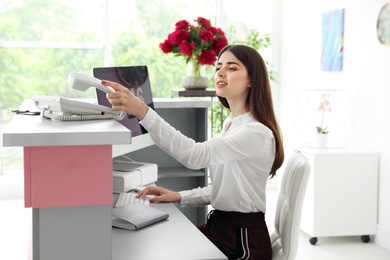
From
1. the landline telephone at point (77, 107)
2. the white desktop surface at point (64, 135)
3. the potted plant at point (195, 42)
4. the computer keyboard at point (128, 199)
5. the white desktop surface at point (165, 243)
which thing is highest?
the potted plant at point (195, 42)

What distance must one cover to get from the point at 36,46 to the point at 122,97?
4.51 meters

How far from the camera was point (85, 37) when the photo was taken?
6.30m

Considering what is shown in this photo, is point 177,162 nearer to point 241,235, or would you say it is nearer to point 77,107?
point 241,235

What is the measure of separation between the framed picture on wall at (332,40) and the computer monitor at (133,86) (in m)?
2.74

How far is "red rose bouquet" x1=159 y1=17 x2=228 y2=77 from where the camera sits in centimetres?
441

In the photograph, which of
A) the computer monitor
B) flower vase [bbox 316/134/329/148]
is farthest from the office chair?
flower vase [bbox 316/134/329/148]

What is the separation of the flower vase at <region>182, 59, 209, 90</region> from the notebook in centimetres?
225

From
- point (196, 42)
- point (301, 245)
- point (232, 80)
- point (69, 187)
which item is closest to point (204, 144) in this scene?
point (232, 80)

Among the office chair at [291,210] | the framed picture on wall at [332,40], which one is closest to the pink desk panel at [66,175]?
the office chair at [291,210]

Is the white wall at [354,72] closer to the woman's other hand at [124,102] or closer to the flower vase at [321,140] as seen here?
the flower vase at [321,140]

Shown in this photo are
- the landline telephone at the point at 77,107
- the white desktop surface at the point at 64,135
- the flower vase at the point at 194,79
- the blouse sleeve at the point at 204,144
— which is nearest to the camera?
the white desktop surface at the point at 64,135

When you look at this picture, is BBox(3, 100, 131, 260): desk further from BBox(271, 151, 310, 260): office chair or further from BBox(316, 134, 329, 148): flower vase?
BBox(316, 134, 329, 148): flower vase

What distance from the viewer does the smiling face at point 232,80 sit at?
2.42 metres

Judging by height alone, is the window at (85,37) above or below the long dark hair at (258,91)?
above
